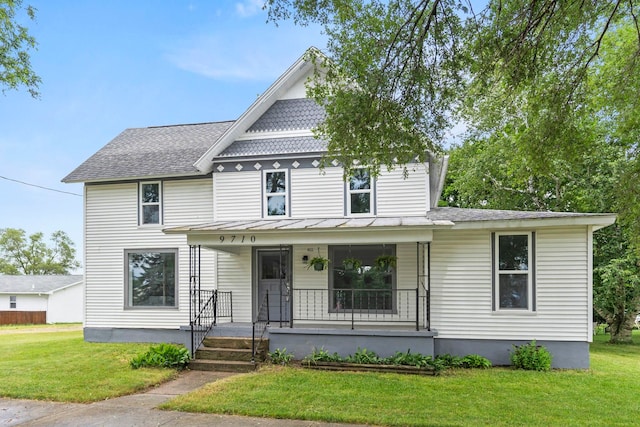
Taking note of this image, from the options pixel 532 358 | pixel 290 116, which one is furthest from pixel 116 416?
pixel 290 116

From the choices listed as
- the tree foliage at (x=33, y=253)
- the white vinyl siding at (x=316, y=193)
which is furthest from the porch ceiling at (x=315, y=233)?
the tree foliage at (x=33, y=253)

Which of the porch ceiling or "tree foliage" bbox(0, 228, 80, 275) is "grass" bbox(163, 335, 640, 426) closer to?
the porch ceiling

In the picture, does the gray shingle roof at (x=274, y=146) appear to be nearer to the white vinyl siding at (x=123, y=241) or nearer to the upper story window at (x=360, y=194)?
the upper story window at (x=360, y=194)

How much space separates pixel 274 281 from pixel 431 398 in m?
5.94

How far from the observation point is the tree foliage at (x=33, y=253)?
56781 mm

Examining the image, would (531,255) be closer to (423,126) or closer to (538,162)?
(538,162)

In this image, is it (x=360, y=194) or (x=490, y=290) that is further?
(x=360, y=194)

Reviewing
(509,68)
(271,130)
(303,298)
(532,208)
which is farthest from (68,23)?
(532,208)

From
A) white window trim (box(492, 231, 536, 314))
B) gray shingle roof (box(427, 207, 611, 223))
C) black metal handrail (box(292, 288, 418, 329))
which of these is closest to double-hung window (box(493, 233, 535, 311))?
white window trim (box(492, 231, 536, 314))

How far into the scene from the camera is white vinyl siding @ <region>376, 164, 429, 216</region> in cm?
1133

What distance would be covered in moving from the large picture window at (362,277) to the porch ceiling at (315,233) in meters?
1.45

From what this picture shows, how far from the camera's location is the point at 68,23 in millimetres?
12297

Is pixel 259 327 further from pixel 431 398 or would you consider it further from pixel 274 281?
pixel 431 398

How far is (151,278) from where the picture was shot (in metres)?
12.8
